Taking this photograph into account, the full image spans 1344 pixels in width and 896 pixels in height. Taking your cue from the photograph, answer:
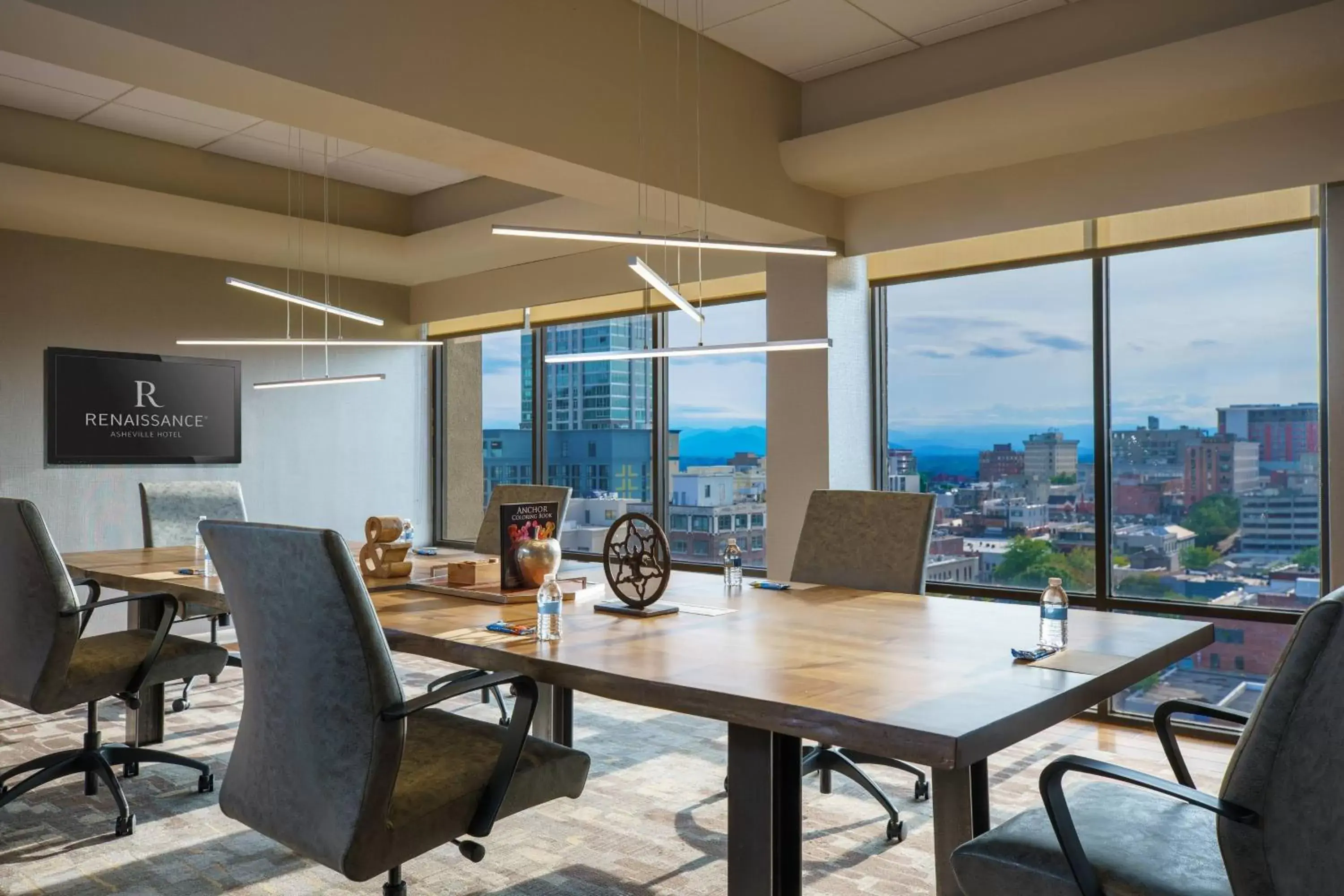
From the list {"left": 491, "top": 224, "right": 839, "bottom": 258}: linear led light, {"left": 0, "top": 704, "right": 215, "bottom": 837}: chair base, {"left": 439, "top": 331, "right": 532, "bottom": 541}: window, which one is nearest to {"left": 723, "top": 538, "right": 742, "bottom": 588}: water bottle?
{"left": 491, "top": 224, "right": 839, "bottom": 258}: linear led light

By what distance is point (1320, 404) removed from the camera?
4156 millimetres

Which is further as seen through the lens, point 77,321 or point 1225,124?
point 77,321

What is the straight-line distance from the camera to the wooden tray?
3.28m

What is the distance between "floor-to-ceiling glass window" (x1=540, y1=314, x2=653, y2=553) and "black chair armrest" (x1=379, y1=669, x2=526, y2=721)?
4.40m

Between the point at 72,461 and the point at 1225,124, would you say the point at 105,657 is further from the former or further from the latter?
the point at 1225,124

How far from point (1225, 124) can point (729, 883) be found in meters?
3.90

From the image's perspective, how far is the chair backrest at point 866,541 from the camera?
3.75 meters

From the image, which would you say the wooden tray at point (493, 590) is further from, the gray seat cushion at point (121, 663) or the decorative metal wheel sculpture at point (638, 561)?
the gray seat cushion at point (121, 663)

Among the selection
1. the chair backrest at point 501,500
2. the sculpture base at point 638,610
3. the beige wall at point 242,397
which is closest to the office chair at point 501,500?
the chair backrest at point 501,500

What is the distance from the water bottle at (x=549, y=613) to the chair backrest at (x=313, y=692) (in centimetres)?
60

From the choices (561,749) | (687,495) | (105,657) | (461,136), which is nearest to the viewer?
(561,749)

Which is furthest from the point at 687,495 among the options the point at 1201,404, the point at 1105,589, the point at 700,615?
the point at 700,615

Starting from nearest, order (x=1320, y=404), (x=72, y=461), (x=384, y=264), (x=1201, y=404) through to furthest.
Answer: (x=1320, y=404)
(x=1201, y=404)
(x=72, y=461)
(x=384, y=264)

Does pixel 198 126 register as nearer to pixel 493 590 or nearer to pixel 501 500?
pixel 501 500
